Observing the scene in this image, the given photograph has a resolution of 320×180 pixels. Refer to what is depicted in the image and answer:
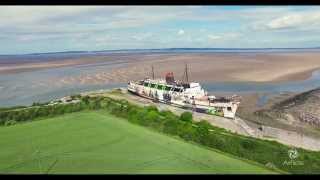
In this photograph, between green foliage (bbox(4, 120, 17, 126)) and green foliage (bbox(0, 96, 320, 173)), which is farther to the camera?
green foliage (bbox(4, 120, 17, 126))

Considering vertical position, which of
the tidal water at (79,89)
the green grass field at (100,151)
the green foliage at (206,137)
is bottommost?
the tidal water at (79,89)

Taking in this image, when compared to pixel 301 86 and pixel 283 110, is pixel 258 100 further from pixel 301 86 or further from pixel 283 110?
pixel 301 86

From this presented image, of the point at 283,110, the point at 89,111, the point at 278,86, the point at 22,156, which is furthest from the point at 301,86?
the point at 22,156

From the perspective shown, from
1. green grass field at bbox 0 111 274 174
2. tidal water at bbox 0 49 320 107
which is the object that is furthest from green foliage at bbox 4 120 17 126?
tidal water at bbox 0 49 320 107

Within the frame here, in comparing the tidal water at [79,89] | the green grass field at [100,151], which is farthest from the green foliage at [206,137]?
the tidal water at [79,89]

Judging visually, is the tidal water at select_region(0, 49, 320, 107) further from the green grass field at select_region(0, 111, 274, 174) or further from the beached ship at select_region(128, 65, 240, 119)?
the green grass field at select_region(0, 111, 274, 174)

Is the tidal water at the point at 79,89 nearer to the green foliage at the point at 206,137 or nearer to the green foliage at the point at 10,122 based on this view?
the green foliage at the point at 206,137
